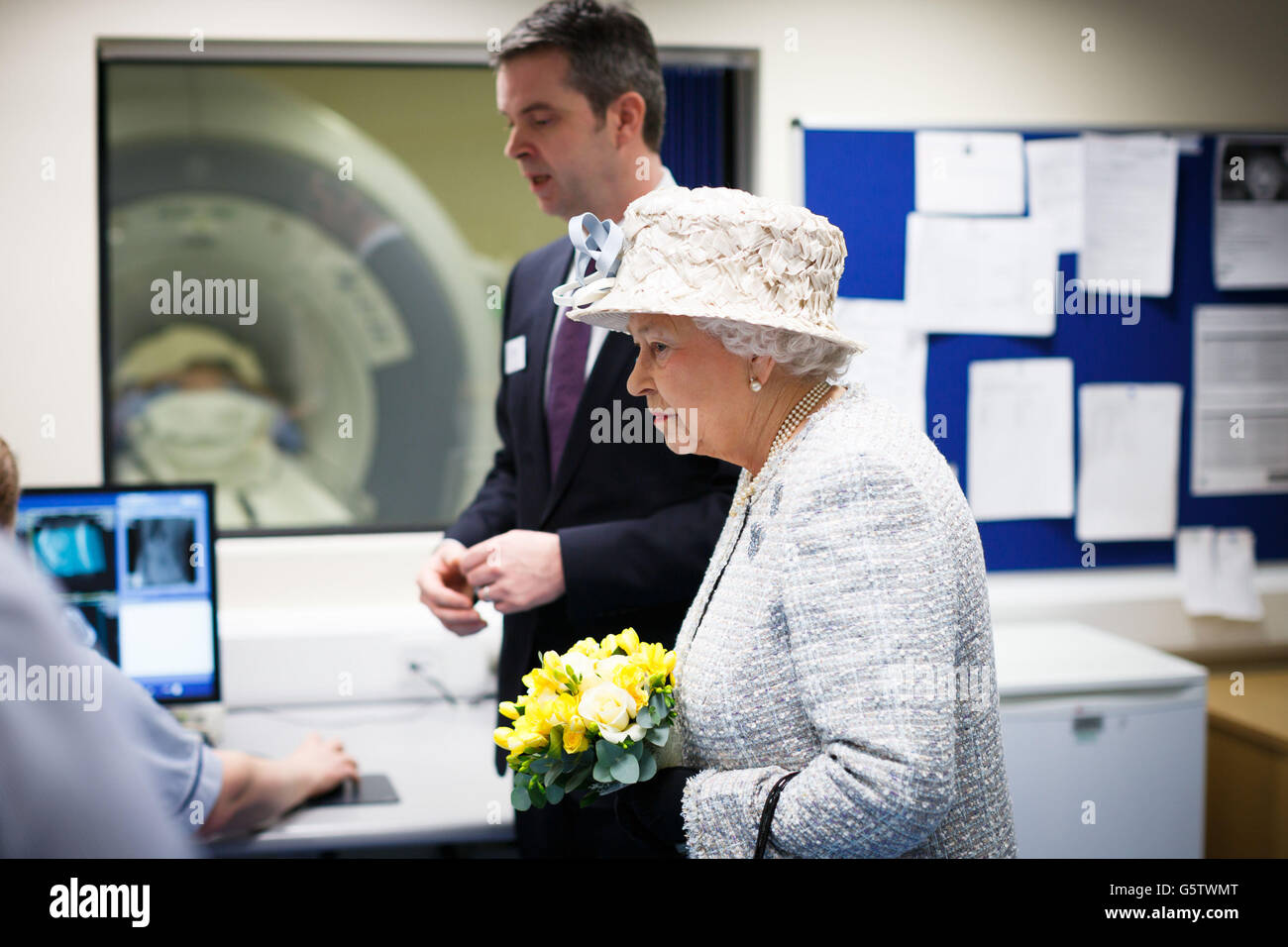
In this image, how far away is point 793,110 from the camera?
2.46 metres

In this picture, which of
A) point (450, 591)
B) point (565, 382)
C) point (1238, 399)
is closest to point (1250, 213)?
point (1238, 399)

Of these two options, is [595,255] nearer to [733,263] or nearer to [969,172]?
[733,263]

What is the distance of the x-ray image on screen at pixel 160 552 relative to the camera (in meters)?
2.00

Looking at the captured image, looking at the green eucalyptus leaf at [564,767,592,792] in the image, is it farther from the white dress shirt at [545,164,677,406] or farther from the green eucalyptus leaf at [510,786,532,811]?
the white dress shirt at [545,164,677,406]

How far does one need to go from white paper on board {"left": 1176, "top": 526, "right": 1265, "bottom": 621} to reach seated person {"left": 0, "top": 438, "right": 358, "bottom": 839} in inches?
89.7

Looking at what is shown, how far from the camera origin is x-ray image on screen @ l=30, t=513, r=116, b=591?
197cm

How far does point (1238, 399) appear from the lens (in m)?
2.68

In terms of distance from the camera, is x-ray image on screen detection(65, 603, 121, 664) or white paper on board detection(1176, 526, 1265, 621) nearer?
x-ray image on screen detection(65, 603, 121, 664)

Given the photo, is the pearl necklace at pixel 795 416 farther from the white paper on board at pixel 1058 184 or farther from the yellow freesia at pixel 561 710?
the white paper on board at pixel 1058 184

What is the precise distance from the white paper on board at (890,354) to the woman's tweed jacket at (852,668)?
1.56 meters

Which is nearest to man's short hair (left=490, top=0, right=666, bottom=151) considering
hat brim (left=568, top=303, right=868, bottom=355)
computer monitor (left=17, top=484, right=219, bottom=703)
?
hat brim (left=568, top=303, right=868, bottom=355)

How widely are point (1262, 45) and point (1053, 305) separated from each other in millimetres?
913

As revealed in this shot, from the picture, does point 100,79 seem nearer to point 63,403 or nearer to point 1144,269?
point 63,403

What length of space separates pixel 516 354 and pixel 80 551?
106 centimetres
